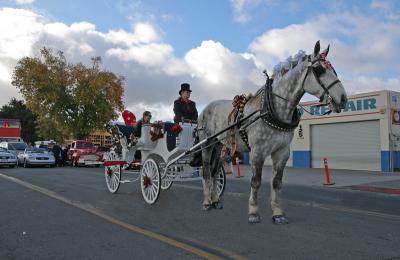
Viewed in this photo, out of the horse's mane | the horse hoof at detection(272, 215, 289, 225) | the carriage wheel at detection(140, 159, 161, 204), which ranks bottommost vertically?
the horse hoof at detection(272, 215, 289, 225)

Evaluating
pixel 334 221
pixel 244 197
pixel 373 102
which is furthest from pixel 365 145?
pixel 334 221

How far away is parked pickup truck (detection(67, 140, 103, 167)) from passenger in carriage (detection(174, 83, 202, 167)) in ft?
74.7

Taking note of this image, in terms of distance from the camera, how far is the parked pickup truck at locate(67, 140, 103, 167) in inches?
1210

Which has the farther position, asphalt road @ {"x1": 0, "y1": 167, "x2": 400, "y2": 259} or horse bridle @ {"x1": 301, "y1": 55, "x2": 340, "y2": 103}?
horse bridle @ {"x1": 301, "y1": 55, "x2": 340, "y2": 103}

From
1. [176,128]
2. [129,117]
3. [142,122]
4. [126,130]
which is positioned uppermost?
[129,117]

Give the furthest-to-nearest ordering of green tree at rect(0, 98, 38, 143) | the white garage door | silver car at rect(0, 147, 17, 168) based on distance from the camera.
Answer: green tree at rect(0, 98, 38, 143) → silver car at rect(0, 147, 17, 168) → the white garage door

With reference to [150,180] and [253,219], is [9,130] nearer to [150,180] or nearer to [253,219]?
[150,180]

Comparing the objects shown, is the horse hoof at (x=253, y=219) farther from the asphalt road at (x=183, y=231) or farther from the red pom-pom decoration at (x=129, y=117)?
the red pom-pom decoration at (x=129, y=117)

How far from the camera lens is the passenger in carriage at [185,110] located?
8.76 metres

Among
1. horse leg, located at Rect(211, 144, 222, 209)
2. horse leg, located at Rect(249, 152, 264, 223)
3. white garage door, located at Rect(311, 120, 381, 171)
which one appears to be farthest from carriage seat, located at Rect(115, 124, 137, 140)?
white garage door, located at Rect(311, 120, 381, 171)

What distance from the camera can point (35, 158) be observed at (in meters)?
28.0

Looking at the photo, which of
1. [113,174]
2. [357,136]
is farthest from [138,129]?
[357,136]

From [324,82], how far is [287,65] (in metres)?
0.85

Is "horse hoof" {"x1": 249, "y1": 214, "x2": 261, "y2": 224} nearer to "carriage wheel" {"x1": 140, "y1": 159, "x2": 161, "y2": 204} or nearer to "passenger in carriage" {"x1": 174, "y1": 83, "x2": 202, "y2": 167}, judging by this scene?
"passenger in carriage" {"x1": 174, "y1": 83, "x2": 202, "y2": 167}
